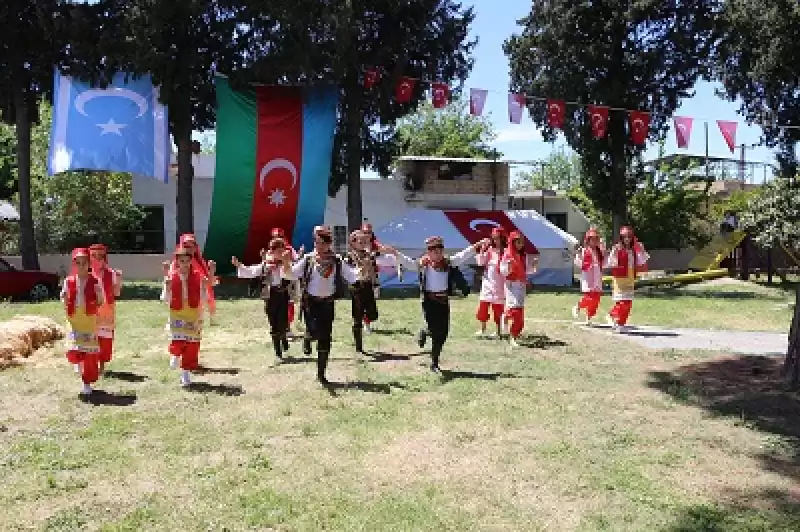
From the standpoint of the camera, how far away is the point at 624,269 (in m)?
14.0

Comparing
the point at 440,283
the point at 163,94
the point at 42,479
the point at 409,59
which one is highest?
the point at 409,59

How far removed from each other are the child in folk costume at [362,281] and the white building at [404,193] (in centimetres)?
1669

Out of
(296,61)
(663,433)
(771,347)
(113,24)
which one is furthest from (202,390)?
(113,24)

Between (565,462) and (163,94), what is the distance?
A: 58.2 ft

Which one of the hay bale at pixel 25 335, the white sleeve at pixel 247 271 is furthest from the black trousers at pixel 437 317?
the hay bale at pixel 25 335

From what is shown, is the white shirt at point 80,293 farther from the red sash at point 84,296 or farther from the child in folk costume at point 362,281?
the child in folk costume at point 362,281

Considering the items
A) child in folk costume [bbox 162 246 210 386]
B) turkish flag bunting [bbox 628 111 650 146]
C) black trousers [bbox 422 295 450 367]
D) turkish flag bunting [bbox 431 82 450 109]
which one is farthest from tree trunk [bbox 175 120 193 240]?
black trousers [bbox 422 295 450 367]

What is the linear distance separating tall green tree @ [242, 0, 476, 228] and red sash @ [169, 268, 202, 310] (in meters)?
12.4

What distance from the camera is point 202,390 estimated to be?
9.09 metres

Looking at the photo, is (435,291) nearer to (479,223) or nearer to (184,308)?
(184,308)

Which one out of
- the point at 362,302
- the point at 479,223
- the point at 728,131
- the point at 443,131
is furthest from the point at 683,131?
the point at 443,131

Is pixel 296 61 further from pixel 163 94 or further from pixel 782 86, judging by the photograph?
pixel 782 86

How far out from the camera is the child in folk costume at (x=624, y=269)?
553 inches

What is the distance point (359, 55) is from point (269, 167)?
429 cm
